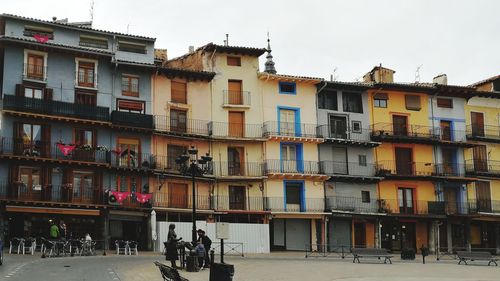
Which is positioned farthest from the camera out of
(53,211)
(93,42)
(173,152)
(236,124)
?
(236,124)

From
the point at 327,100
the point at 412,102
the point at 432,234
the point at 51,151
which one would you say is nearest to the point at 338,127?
the point at 327,100

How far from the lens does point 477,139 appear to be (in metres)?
55.0

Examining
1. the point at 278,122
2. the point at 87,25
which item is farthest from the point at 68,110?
the point at 278,122

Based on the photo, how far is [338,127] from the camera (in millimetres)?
51594

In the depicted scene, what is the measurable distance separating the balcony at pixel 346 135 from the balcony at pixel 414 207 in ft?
15.5

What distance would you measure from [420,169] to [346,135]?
696 cm

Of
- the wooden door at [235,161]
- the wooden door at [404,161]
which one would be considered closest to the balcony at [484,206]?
the wooden door at [404,161]

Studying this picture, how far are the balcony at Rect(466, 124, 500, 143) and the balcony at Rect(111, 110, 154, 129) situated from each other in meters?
27.0

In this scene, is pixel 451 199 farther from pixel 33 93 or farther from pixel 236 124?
pixel 33 93

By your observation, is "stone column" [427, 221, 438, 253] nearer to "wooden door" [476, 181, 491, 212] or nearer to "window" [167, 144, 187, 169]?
"wooden door" [476, 181, 491, 212]

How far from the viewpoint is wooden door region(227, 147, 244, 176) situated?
48.3m

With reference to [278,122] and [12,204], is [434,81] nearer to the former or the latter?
[278,122]

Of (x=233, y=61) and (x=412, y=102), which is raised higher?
(x=233, y=61)

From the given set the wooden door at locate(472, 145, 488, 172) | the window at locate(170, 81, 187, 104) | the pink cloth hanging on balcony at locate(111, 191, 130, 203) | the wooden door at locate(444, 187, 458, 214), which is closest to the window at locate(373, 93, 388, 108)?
the wooden door at locate(444, 187, 458, 214)
